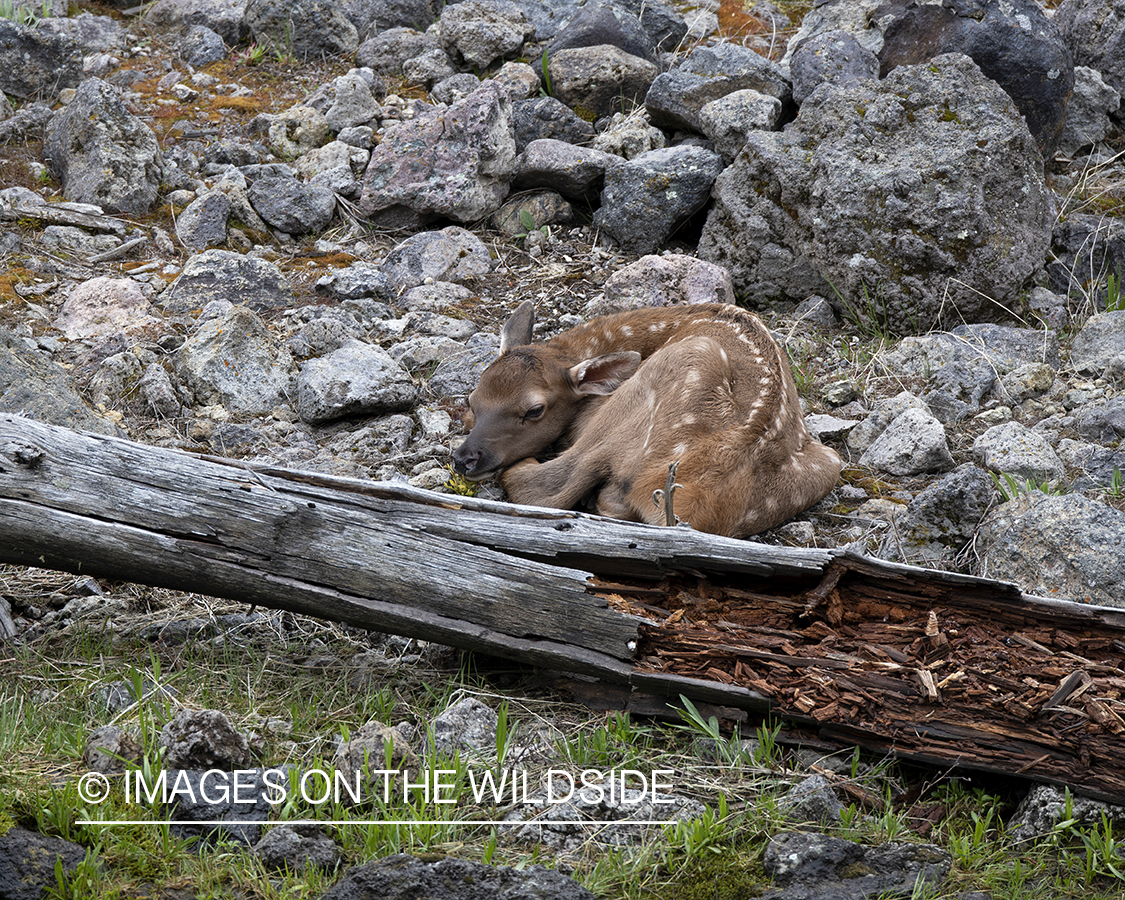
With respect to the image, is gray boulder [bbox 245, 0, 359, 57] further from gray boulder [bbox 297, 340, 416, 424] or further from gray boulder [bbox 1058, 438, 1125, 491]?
gray boulder [bbox 1058, 438, 1125, 491]

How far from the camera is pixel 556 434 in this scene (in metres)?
6.29

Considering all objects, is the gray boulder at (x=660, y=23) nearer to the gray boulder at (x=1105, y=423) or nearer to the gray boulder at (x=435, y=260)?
the gray boulder at (x=435, y=260)

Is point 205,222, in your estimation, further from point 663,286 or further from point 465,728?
point 465,728

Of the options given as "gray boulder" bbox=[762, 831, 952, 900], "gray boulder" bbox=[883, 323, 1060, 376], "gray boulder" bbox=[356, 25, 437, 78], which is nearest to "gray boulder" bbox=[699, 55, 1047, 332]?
"gray boulder" bbox=[883, 323, 1060, 376]

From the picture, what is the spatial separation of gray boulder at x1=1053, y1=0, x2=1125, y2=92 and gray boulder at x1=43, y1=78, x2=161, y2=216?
7524 millimetres

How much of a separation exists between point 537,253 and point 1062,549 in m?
4.77

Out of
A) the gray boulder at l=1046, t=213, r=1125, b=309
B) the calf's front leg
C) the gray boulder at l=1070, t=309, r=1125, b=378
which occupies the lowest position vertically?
the calf's front leg

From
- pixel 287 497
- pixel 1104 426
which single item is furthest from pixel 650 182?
pixel 287 497

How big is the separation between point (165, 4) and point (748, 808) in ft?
33.6

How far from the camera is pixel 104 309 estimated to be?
709 cm

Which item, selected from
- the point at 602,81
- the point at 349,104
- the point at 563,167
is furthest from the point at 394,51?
the point at 563,167

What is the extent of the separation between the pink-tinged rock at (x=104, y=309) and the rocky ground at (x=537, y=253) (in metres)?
0.02

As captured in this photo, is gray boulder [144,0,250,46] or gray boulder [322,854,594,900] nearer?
gray boulder [322,854,594,900]

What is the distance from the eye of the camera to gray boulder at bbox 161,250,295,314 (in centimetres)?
721
